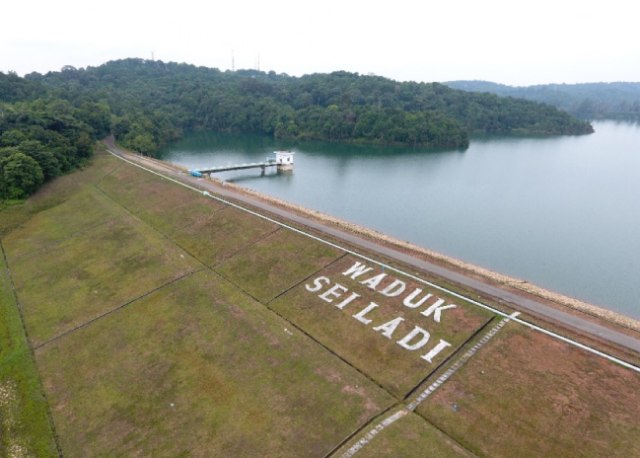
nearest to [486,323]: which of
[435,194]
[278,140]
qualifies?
[435,194]

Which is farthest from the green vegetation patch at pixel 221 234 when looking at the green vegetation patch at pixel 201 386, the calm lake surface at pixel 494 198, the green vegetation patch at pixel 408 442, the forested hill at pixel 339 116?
the forested hill at pixel 339 116

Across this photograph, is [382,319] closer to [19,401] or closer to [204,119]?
[19,401]

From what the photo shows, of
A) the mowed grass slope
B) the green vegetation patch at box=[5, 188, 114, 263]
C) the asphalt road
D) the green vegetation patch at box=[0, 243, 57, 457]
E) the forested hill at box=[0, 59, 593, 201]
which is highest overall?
the forested hill at box=[0, 59, 593, 201]

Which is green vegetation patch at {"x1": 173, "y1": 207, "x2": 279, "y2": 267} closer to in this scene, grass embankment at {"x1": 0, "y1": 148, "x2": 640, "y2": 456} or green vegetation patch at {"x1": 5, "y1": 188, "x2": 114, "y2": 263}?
grass embankment at {"x1": 0, "y1": 148, "x2": 640, "y2": 456}

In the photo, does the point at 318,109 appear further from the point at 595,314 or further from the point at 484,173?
the point at 595,314

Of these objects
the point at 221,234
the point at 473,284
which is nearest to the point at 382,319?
the point at 473,284

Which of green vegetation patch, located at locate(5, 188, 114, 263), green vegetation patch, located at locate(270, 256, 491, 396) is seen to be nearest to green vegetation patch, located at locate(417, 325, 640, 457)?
green vegetation patch, located at locate(270, 256, 491, 396)
